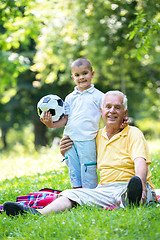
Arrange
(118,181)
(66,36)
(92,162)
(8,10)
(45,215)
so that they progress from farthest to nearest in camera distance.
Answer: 1. (66,36)
2. (8,10)
3. (92,162)
4. (118,181)
5. (45,215)

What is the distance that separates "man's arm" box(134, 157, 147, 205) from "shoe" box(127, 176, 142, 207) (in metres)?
0.15

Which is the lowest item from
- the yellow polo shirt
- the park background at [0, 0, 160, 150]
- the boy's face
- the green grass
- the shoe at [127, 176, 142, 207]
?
the green grass

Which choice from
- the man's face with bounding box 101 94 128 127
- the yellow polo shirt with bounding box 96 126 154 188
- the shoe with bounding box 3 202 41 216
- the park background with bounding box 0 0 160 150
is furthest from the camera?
the park background with bounding box 0 0 160 150

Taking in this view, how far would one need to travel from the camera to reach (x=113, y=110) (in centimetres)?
406

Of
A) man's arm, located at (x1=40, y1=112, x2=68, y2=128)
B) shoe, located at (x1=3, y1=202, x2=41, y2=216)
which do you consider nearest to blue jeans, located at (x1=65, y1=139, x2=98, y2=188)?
man's arm, located at (x1=40, y1=112, x2=68, y2=128)

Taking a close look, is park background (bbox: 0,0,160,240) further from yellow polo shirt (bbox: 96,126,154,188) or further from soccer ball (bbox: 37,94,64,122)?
soccer ball (bbox: 37,94,64,122)

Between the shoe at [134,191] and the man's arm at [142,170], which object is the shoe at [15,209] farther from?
the man's arm at [142,170]

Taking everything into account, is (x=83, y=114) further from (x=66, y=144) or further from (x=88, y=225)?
(x=88, y=225)

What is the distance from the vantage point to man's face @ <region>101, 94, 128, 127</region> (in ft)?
13.4

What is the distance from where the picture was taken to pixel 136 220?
3.06m

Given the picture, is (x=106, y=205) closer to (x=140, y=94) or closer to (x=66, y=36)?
(x=66, y=36)

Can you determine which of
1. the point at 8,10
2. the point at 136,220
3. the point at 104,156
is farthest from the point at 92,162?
the point at 8,10

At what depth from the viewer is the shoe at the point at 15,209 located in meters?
3.75

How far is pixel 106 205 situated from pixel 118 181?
31 cm
